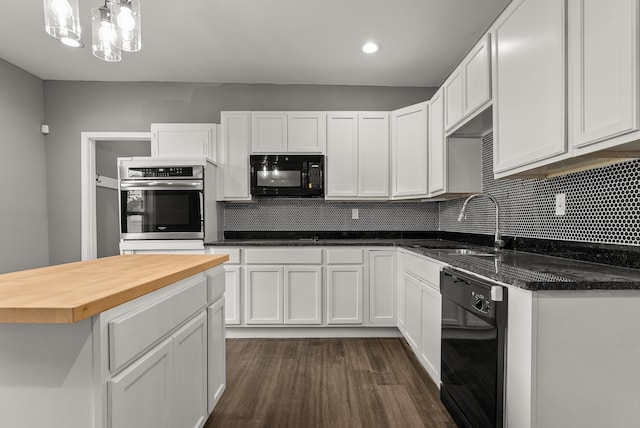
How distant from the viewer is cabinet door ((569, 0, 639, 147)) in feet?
3.47

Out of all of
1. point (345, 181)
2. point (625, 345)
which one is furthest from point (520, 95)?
point (345, 181)

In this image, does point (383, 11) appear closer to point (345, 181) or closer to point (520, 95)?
point (520, 95)

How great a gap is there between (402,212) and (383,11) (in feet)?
6.78

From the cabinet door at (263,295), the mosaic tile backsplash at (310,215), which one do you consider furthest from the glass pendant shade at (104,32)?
the mosaic tile backsplash at (310,215)

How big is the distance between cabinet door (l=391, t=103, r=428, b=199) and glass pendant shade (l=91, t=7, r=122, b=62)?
252 centimetres

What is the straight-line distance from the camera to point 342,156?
11.3 feet

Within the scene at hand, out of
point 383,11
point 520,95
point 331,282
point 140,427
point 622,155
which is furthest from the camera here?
point 331,282

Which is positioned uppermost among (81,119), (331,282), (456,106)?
(81,119)

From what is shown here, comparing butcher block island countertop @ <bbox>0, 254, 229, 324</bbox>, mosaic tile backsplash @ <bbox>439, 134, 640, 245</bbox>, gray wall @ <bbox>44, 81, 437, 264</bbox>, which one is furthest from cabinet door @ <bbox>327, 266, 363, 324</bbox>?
gray wall @ <bbox>44, 81, 437, 264</bbox>

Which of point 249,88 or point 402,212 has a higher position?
point 249,88

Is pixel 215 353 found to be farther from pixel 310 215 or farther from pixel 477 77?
pixel 477 77

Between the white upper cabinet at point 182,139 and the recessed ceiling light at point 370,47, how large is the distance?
1.69 metres

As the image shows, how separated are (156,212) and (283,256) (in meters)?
1.26

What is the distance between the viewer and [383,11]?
A: 8.05ft
